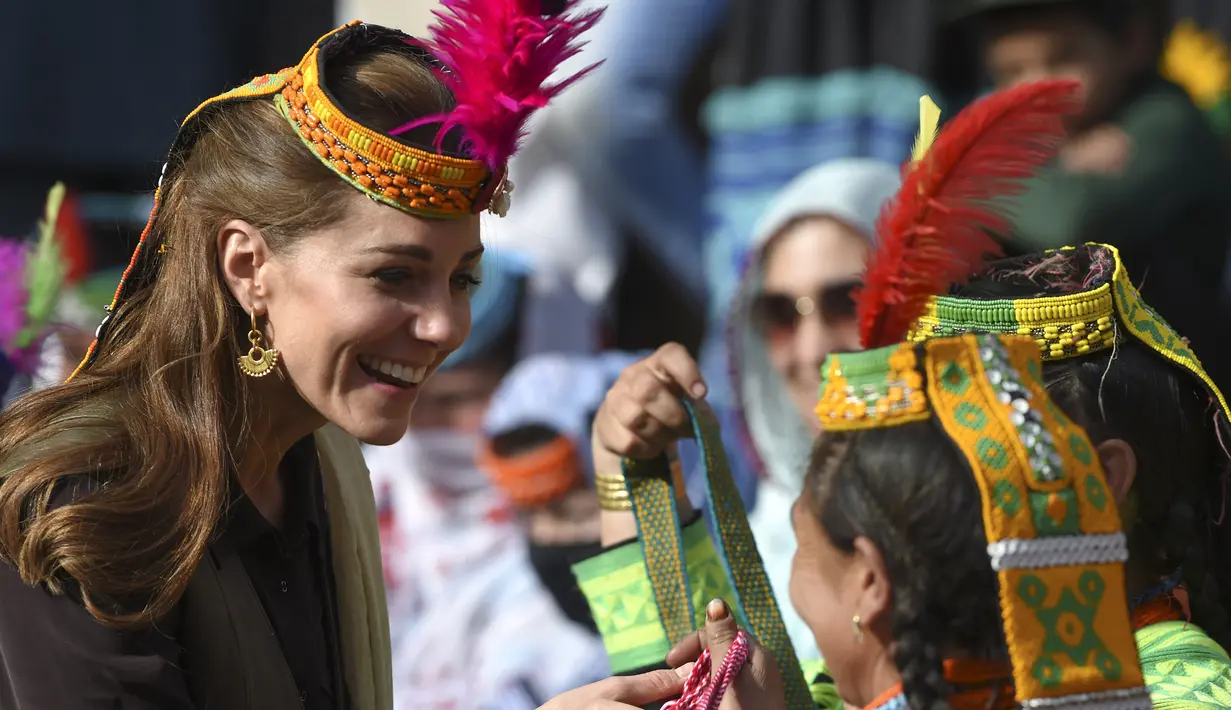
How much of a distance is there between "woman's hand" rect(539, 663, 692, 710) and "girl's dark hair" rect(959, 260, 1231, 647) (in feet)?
2.20

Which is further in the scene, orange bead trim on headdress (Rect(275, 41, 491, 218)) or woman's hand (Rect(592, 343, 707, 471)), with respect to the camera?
woman's hand (Rect(592, 343, 707, 471))

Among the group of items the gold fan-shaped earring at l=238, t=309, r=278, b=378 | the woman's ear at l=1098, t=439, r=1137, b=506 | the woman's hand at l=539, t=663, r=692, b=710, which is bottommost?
the woman's hand at l=539, t=663, r=692, b=710

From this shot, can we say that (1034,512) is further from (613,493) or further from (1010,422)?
(613,493)

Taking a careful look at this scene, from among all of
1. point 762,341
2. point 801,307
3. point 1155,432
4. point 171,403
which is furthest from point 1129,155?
point 171,403

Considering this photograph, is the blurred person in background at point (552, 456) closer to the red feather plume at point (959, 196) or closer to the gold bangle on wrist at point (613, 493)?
the gold bangle on wrist at point (613, 493)

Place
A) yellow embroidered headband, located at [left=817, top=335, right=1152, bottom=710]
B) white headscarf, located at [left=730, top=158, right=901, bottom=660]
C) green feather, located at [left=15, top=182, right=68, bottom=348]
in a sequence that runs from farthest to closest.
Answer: white headscarf, located at [left=730, top=158, right=901, bottom=660], green feather, located at [left=15, top=182, right=68, bottom=348], yellow embroidered headband, located at [left=817, top=335, right=1152, bottom=710]

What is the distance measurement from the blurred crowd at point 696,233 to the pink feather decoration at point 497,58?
2.62ft

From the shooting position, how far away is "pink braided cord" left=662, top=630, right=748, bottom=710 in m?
1.76

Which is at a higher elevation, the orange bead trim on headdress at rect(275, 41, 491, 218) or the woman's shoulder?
the orange bead trim on headdress at rect(275, 41, 491, 218)

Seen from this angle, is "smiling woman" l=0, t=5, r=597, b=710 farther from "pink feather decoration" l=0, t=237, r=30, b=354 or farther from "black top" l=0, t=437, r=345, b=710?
"pink feather decoration" l=0, t=237, r=30, b=354

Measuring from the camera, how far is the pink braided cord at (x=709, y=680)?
1.76 m

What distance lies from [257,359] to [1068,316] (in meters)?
1.13

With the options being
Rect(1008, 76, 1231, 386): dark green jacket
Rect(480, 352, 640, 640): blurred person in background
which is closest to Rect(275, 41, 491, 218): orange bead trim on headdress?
Rect(1008, 76, 1231, 386): dark green jacket

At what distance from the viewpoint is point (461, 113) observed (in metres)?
2.02
